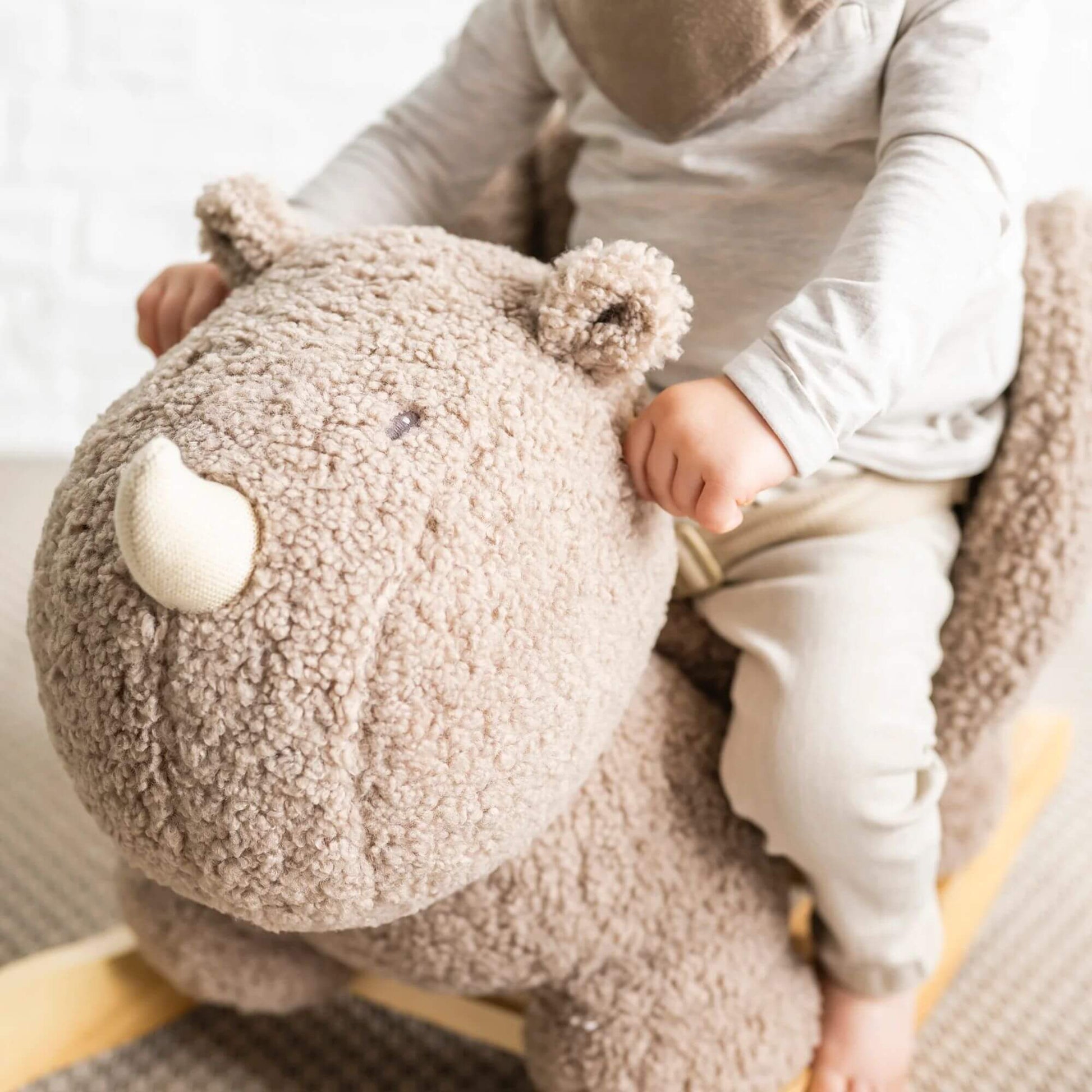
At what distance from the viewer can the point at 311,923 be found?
0.36 m

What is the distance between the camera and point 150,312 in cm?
53

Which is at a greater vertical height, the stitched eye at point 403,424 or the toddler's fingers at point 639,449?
the stitched eye at point 403,424

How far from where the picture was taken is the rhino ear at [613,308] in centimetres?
36

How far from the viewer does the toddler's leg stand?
0.46 meters

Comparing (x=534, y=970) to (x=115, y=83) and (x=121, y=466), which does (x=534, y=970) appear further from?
(x=115, y=83)

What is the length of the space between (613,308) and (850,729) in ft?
0.69

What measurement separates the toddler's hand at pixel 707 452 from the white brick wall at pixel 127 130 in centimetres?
77

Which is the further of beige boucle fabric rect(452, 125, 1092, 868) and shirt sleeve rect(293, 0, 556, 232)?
shirt sleeve rect(293, 0, 556, 232)

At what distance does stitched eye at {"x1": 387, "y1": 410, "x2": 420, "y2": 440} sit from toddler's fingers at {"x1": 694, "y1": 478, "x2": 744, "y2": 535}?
10cm

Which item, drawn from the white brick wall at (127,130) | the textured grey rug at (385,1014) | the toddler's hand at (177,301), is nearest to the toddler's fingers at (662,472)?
the toddler's hand at (177,301)

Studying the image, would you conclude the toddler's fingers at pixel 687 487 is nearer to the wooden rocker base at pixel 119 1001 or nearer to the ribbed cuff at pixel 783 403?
the ribbed cuff at pixel 783 403

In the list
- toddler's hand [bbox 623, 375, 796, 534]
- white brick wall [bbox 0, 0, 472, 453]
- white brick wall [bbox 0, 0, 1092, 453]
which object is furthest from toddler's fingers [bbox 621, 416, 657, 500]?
white brick wall [bbox 0, 0, 1092, 453]

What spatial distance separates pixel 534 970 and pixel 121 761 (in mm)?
213

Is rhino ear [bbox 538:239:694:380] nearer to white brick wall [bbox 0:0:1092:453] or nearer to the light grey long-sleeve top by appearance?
the light grey long-sleeve top
